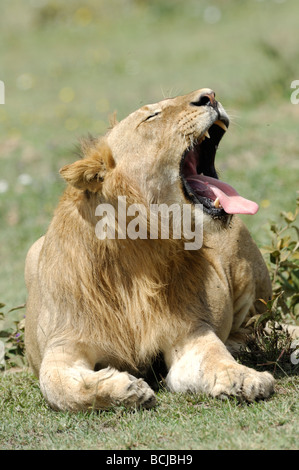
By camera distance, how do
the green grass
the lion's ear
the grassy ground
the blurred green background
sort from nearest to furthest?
the green grass
the grassy ground
the lion's ear
the blurred green background

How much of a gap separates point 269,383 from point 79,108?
895 centimetres

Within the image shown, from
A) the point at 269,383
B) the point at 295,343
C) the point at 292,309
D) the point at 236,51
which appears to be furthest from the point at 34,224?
the point at 236,51

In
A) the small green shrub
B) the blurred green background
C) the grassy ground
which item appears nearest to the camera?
the grassy ground

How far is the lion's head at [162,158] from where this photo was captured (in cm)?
374

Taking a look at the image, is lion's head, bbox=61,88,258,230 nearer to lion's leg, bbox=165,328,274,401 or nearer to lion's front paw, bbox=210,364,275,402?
lion's leg, bbox=165,328,274,401

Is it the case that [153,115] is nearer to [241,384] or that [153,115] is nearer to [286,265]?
[241,384]

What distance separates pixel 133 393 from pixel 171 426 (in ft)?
0.83

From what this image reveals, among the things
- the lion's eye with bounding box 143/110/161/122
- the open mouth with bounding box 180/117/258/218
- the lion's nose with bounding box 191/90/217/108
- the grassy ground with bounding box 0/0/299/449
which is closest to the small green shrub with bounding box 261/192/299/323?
the grassy ground with bounding box 0/0/299/449

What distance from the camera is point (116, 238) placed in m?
3.76

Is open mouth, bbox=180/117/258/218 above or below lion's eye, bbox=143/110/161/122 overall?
below

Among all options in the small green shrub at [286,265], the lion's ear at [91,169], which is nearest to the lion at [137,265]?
the lion's ear at [91,169]

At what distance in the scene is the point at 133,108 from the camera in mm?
11258

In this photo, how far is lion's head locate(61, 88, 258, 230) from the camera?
3.74 metres
